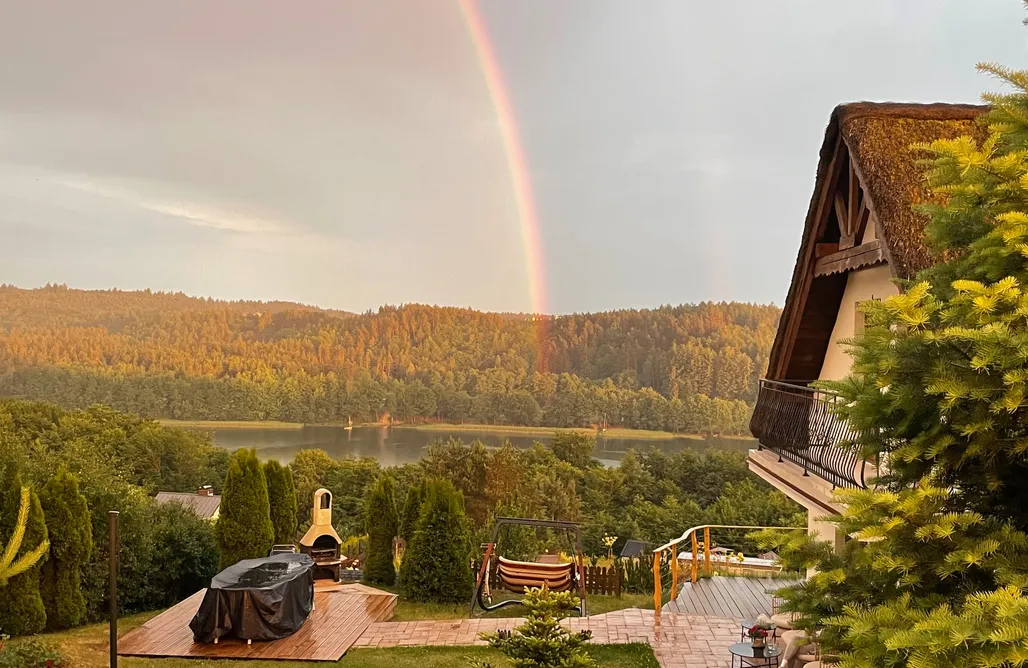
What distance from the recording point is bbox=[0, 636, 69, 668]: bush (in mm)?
6670

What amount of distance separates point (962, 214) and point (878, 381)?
0.90 metres

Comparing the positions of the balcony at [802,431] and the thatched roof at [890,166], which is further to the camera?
the balcony at [802,431]

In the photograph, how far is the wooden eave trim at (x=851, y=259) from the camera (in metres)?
6.19

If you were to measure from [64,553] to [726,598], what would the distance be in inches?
315

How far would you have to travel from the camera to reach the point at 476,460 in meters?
26.0

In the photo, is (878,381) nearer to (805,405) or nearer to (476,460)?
(805,405)

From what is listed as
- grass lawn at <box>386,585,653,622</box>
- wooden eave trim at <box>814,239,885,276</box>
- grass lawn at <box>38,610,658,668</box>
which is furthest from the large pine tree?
grass lawn at <box>386,585,653,622</box>

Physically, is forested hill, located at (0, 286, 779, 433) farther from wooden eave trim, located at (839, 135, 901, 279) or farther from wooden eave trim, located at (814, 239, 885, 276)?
wooden eave trim, located at (839, 135, 901, 279)

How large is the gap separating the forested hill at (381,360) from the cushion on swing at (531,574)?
29.1 m

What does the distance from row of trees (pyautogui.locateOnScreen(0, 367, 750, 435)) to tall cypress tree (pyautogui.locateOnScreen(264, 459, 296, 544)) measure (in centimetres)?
2676

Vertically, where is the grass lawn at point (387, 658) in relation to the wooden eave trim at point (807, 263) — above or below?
below

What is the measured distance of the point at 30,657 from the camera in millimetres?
6859

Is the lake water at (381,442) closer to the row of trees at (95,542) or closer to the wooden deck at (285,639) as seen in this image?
the row of trees at (95,542)

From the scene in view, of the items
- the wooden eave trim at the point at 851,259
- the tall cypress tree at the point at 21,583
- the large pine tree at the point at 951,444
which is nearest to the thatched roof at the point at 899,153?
the wooden eave trim at the point at 851,259
